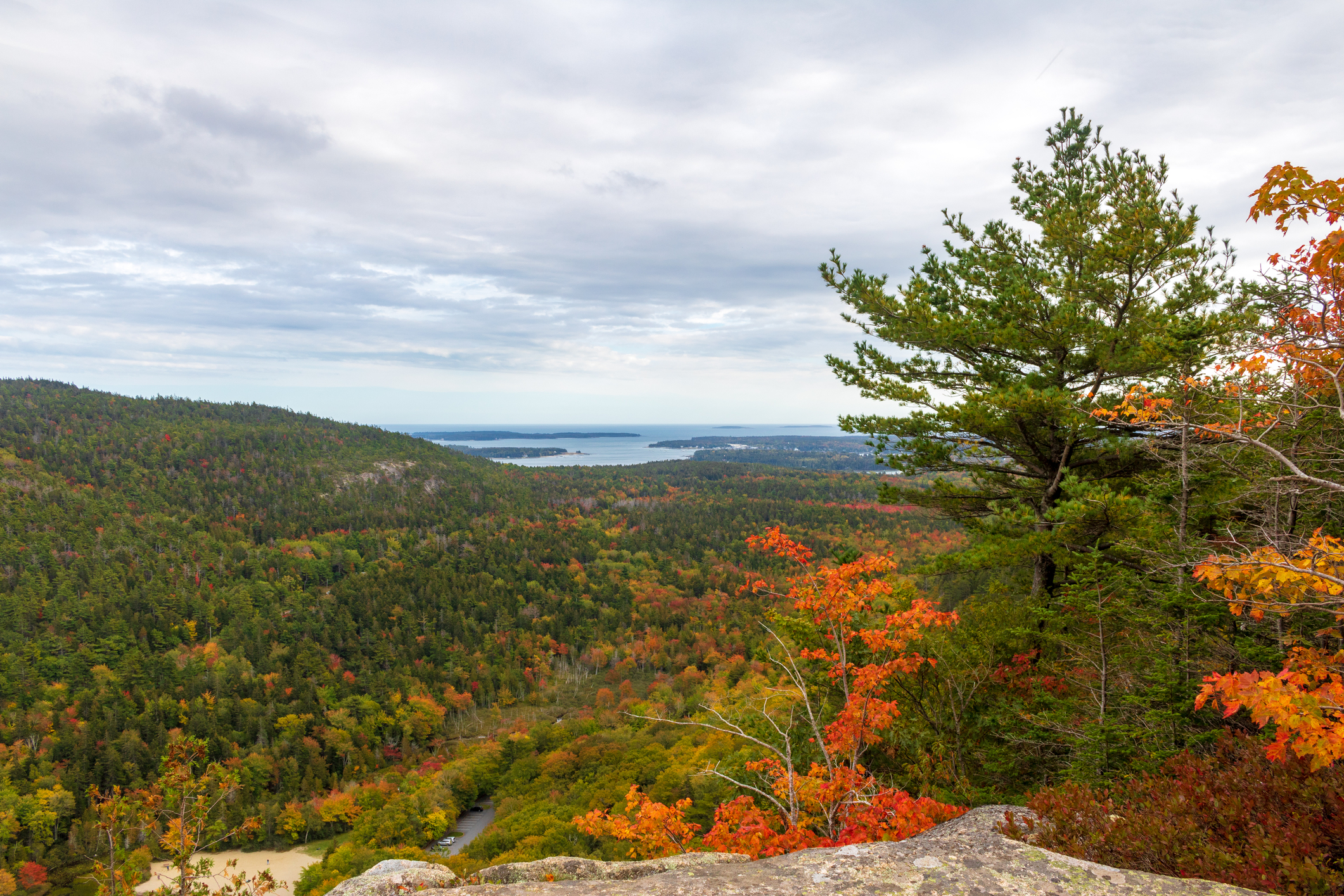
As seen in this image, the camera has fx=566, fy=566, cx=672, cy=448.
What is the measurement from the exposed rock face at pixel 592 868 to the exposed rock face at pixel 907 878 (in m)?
0.43

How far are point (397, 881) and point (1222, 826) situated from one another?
292 inches

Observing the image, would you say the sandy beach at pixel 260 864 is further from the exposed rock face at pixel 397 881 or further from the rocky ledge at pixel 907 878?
the rocky ledge at pixel 907 878

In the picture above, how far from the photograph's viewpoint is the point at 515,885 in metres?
4.32

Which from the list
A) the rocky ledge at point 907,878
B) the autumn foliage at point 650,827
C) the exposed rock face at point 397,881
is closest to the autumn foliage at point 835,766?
the autumn foliage at point 650,827

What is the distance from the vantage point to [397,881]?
5.27m

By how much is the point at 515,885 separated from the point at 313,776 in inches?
3736

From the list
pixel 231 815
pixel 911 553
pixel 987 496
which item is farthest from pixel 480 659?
pixel 987 496

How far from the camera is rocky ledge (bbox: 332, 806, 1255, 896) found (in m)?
4.04

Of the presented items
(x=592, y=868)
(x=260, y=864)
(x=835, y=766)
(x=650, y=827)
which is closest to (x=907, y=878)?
(x=592, y=868)

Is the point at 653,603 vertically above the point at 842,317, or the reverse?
the point at 842,317

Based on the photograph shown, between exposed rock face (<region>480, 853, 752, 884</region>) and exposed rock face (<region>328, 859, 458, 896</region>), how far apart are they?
1.64ft

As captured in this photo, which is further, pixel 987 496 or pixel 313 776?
pixel 313 776

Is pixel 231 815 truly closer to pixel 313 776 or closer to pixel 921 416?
pixel 313 776

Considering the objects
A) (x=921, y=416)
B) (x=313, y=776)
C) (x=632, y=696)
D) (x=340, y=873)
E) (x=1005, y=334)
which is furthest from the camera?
(x=632, y=696)
